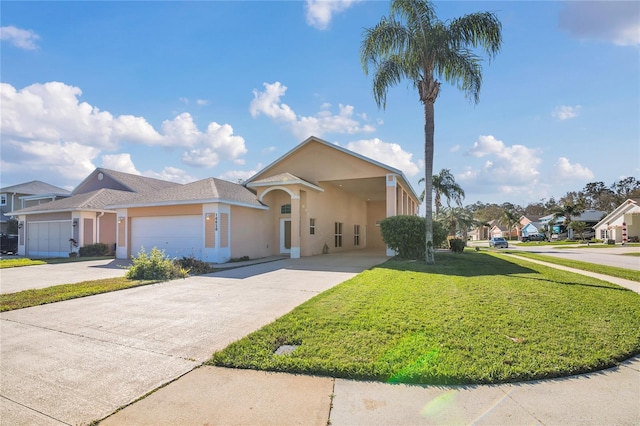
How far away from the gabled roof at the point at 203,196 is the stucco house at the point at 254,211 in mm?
52

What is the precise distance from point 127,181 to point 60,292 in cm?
2011

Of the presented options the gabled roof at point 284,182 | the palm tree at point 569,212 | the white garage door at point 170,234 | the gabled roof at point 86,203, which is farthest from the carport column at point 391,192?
the palm tree at point 569,212

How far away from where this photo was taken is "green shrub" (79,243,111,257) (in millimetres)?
19438

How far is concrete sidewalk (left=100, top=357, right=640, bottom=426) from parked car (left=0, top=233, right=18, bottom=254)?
29.7m

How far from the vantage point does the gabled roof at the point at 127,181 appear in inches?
999

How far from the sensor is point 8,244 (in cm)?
2438

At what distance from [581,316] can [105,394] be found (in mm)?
7063

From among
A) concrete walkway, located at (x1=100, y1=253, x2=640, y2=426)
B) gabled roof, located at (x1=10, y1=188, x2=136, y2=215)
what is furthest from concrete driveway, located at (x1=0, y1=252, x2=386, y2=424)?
gabled roof, located at (x1=10, y1=188, x2=136, y2=215)

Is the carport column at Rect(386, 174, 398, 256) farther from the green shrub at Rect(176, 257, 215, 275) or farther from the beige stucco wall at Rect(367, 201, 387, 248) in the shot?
the beige stucco wall at Rect(367, 201, 387, 248)

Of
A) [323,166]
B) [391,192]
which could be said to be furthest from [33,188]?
[391,192]

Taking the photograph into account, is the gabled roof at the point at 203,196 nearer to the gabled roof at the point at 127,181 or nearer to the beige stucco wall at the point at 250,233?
the beige stucco wall at the point at 250,233

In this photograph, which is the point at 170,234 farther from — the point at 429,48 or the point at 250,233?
the point at 429,48

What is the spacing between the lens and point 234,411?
9.80 ft

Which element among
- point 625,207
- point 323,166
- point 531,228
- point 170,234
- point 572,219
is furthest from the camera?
point 531,228
